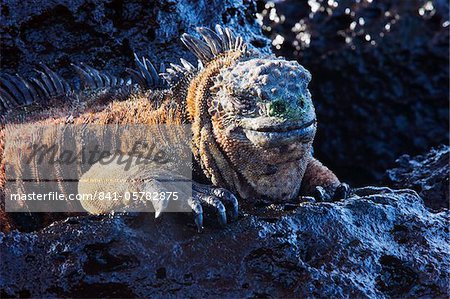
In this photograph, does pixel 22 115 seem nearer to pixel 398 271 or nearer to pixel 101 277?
pixel 101 277

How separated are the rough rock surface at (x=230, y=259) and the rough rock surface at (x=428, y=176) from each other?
1.61m

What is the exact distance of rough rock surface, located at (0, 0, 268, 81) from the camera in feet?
16.1

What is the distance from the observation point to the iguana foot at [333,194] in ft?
12.1

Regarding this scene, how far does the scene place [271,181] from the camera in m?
3.52

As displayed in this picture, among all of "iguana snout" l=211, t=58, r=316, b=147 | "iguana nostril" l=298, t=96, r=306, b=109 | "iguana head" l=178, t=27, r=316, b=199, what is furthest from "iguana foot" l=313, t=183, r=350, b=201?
"iguana nostril" l=298, t=96, r=306, b=109

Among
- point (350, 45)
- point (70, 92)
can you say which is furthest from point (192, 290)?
point (350, 45)

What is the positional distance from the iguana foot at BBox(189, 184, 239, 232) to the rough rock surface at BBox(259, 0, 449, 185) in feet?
18.1

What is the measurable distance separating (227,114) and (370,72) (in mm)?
5712

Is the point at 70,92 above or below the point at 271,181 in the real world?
above

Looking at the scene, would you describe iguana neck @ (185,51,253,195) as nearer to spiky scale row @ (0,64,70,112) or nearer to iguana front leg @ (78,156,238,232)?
iguana front leg @ (78,156,238,232)

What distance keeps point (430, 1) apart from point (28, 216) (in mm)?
6177

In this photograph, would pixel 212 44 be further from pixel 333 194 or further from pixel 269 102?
pixel 333 194

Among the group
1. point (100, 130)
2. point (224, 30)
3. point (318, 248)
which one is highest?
point (224, 30)

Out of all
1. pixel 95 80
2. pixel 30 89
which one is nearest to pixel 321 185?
pixel 95 80
